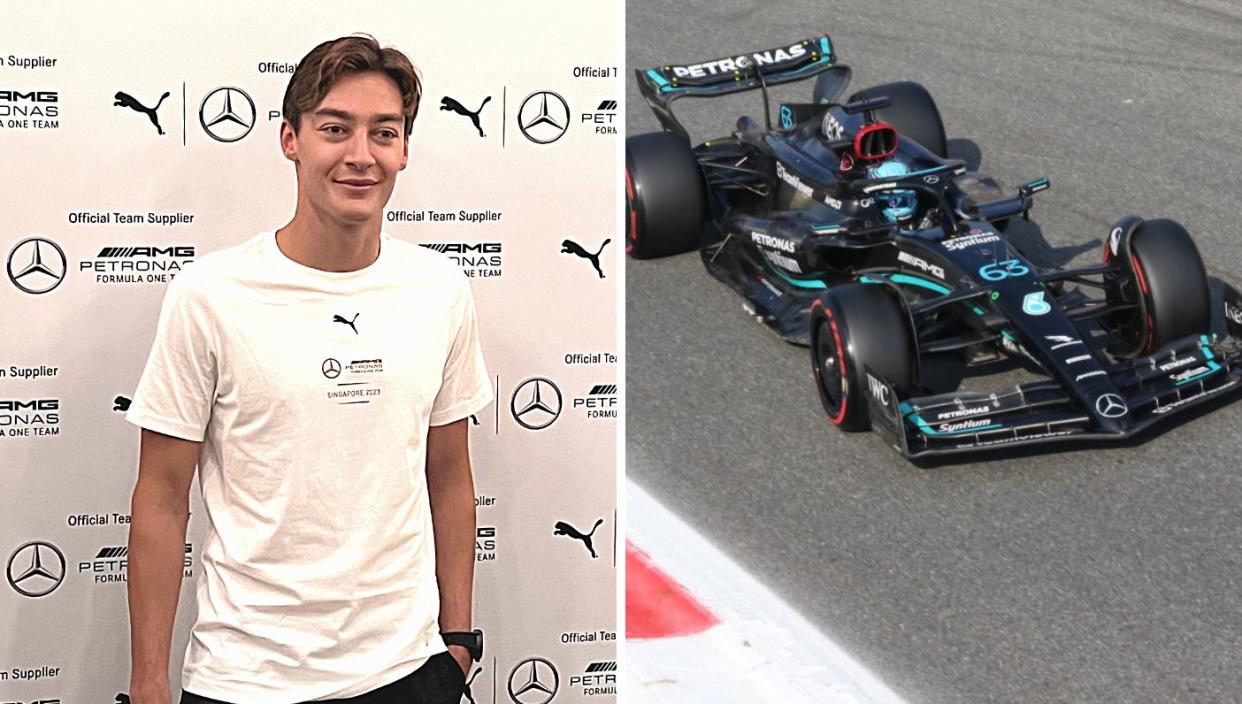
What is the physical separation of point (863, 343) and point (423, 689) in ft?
13.6

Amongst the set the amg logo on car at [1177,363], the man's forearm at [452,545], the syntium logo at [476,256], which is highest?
the syntium logo at [476,256]

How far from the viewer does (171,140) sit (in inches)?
155

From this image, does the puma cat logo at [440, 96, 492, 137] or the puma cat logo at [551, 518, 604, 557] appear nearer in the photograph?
the puma cat logo at [440, 96, 492, 137]

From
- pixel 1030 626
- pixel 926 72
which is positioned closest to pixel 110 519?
pixel 1030 626

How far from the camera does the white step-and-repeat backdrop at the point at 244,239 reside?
3887mm

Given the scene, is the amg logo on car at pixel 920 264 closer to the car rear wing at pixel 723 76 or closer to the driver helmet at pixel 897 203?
the driver helmet at pixel 897 203

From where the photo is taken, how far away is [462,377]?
3436 millimetres

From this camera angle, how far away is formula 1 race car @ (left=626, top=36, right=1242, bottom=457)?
6.99 meters

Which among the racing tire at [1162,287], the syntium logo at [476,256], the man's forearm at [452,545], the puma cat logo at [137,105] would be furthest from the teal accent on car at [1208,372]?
the puma cat logo at [137,105]

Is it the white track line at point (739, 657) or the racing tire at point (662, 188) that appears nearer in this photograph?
the white track line at point (739, 657)

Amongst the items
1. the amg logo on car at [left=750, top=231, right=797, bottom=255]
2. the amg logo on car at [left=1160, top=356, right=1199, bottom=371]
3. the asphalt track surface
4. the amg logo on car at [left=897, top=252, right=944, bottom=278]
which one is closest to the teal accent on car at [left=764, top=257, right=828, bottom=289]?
the amg logo on car at [left=750, top=231, right=797, bottom=255]

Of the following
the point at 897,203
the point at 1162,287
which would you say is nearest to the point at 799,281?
the point at 897,203

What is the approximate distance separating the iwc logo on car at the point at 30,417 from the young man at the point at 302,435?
0.89 meters

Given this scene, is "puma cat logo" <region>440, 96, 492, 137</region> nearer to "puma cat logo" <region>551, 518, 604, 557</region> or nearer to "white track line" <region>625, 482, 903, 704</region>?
"puma cat logo" <region>551, 518, 604, 557</region>
